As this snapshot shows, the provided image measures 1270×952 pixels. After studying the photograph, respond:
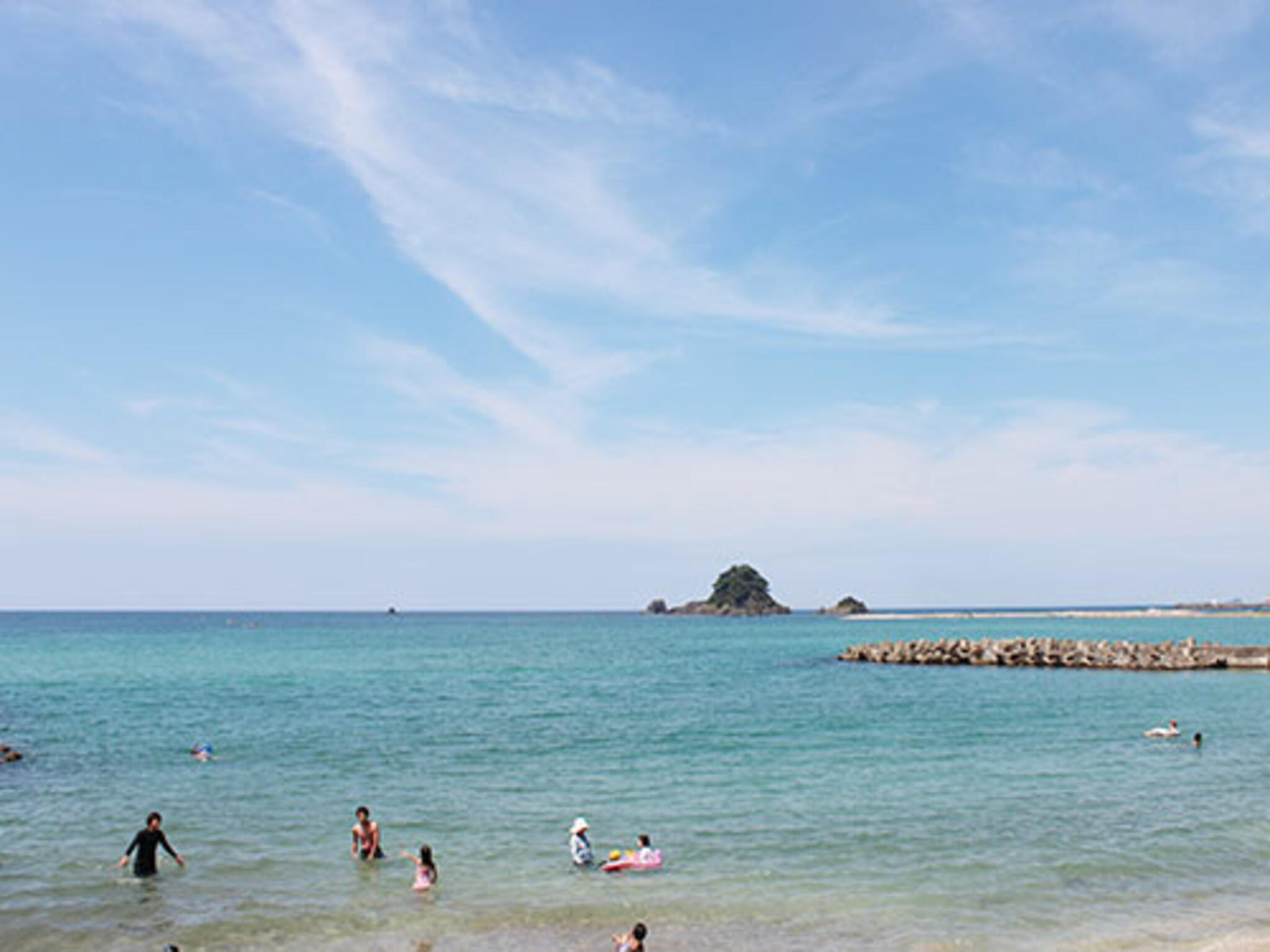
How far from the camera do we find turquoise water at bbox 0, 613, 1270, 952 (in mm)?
17125

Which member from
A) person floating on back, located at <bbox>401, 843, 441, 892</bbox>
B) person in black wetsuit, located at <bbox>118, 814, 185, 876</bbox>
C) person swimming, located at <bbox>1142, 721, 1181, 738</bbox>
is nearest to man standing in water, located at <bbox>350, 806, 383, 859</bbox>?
person floating on back, located at <bbox>401, 843, 441, 892</bbox>

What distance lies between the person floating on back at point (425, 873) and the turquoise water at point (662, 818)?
46cm

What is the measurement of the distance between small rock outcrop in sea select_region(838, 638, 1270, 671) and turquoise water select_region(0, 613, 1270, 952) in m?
18.1

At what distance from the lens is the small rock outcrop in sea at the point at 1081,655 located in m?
72.7

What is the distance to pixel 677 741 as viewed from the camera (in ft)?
125

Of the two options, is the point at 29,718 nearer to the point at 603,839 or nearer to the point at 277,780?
the point at 277,780

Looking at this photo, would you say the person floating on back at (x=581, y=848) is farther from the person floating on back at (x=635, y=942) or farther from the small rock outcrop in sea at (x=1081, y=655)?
the small rock outcrop in sea at (x=1081, y=655)

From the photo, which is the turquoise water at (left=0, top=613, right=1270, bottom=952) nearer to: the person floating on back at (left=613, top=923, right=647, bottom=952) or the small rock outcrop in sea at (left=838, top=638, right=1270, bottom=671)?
the person floating on back at (left=613, top=923, right=647, bottom=952)

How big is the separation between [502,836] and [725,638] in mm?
122402

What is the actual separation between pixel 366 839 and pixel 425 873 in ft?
8.17

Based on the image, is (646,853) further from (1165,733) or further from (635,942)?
(1165,733)

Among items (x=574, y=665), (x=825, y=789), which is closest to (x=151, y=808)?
(x=825, y=789)

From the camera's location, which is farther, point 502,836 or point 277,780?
point 277,780

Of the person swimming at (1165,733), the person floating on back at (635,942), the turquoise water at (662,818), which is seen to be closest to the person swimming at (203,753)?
the turquoise water at (662,818)
